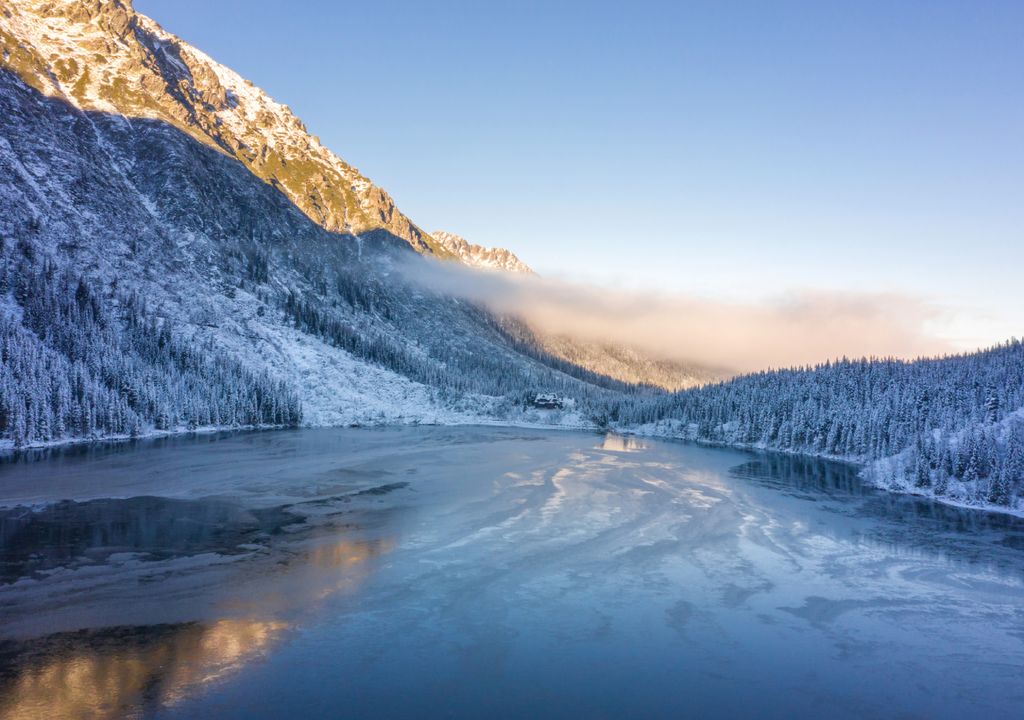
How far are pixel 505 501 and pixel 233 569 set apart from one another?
30263mm

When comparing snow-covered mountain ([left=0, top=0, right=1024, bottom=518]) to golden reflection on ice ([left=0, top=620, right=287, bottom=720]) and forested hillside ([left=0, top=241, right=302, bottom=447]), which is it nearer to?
forested hillside ([left=0, top=241, right=302, bottom=447])

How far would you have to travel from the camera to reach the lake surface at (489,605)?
815 inches

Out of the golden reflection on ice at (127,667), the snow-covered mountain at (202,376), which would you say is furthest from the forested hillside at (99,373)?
the golden reflection on ice at (127,667)

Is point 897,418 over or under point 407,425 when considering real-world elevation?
over

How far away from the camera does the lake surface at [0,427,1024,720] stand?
67.9ft

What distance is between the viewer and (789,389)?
553 ft

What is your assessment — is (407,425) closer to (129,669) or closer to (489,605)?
(489,605)

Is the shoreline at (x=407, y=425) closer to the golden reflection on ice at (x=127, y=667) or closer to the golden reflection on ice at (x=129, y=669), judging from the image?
the golden reflection on ice at (x=127, y=667)

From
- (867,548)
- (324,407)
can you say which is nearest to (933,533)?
(867,548)

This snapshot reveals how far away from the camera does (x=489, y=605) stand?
29562 mm

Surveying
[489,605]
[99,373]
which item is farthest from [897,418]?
[99,373]

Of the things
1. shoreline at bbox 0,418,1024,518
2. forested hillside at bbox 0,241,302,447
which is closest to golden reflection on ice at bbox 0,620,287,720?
shoreline at bbox 0,418,1024,518

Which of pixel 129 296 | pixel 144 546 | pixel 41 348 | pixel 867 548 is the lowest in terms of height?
pixel 144 546

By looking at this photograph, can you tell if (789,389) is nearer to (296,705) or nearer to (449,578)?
(449,578)
